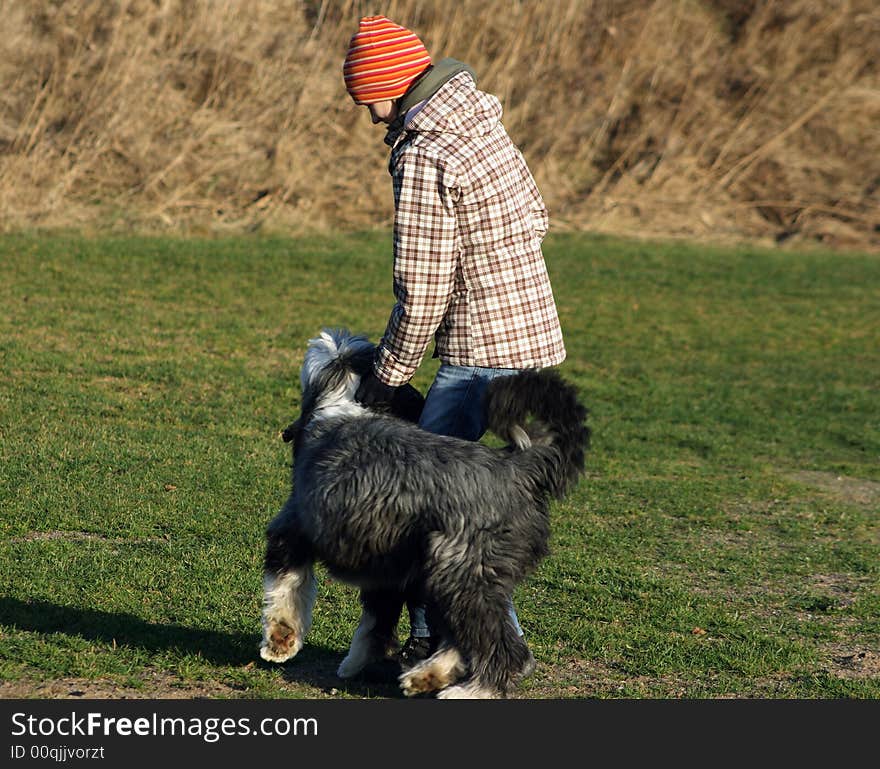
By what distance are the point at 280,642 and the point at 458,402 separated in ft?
3.72

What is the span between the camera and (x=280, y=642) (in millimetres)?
4699

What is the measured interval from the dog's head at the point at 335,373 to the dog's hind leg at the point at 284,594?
0.46 metres

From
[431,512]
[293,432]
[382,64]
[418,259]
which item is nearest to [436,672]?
[431,512]

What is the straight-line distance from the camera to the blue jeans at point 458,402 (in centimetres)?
477

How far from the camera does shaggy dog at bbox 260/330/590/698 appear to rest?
4363 millimetres

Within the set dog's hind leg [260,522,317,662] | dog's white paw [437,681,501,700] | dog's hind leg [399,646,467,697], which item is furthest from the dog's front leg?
dog's white paw [437,681,501,700]

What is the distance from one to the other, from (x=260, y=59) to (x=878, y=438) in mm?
12418

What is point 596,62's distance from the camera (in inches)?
927

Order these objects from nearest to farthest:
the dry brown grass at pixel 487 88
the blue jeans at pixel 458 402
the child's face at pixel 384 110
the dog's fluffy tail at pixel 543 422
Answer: the dog's fluffy tail at pixel 543 422, the child's face at pixel 384 110, the blue jeans at pixel 458 402, the dry brown grass at pixel 487 88

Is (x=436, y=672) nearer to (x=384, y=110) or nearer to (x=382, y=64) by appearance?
(x=384, y=110)

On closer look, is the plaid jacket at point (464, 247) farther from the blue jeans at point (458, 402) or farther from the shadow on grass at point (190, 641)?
the shadow on grass at point (190, 641)

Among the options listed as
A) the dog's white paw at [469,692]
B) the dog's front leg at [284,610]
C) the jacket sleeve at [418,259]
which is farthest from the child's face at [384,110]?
the dog's white paw at [469,692]

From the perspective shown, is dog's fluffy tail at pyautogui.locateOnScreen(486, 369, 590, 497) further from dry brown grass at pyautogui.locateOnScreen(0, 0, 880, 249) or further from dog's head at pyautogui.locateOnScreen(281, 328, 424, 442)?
dry brown grass at pyautogui.locateOnScreen(0, 0, 880, 249)

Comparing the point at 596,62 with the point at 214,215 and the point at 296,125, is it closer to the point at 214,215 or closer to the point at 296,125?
the point at 296,125
